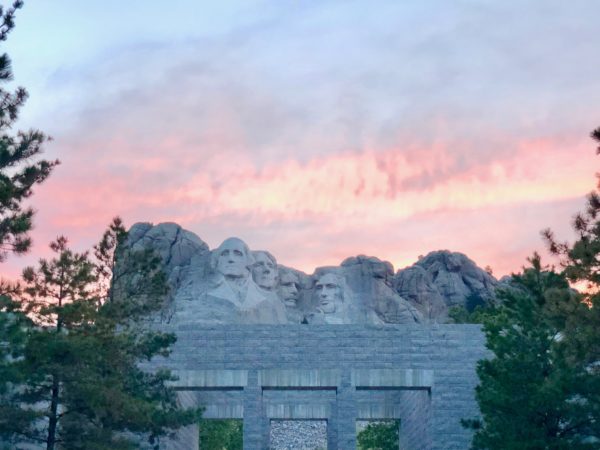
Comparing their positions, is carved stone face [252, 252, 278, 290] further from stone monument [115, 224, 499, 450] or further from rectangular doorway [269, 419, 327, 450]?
rectangular doorway [269, 419, 327, 450]

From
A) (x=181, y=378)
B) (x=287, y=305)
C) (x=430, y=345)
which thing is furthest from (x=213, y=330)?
(x=287, y=305)

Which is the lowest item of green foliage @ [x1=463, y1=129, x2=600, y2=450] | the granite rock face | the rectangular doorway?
green foliage @ [x1=463, y1=129, x2=600, y2=450]

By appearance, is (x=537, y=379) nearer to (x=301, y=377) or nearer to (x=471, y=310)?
(x=301, y=377)

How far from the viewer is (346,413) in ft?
88.3

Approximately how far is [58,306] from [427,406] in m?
11.2

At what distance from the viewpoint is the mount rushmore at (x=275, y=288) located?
34.3 m

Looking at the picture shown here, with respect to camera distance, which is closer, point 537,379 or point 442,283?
point 537,379

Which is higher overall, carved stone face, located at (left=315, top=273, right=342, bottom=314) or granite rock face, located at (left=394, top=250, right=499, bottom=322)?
granite rock face, located at (left=394, top=250, right=499, bottom=322)

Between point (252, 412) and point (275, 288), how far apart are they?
11600 mm

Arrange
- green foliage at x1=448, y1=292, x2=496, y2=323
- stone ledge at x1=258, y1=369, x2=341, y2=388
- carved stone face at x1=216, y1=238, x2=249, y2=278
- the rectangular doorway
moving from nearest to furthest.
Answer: stone ledge at x1=258, y1=369, x2=341, y2=388 < carved stone face at x1=216, y1=238, x2=249, y2=278 < green foliage at x1=448, y1=292, x2=496, y2=323 < the rectangular doorway

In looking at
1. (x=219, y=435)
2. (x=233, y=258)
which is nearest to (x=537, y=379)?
(x=233, y=258)

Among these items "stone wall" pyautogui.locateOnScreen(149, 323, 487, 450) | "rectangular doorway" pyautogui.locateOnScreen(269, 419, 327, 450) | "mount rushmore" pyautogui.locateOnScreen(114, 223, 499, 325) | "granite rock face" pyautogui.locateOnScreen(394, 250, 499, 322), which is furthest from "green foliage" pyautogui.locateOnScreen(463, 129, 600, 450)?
"rectangular doorway" pyautogui.locateOnScreen(269, 419, 327, 450)

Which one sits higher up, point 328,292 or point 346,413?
point 328,292

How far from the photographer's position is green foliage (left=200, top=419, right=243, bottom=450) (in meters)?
59.8
